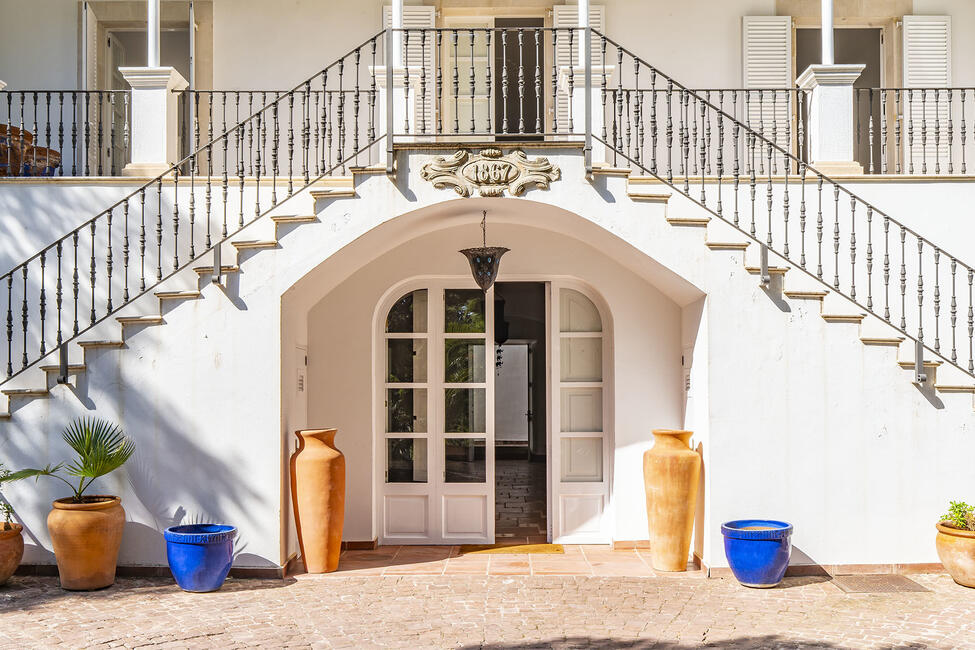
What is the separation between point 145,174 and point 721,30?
555 centimetres

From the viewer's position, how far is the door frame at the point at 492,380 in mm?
7824

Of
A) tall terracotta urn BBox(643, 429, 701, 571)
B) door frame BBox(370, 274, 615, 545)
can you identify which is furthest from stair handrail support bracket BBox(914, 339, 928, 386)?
door frame BBox(370, 274, 615, 545)

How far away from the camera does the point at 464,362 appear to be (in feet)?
26.3

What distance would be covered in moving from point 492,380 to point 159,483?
2792 mm

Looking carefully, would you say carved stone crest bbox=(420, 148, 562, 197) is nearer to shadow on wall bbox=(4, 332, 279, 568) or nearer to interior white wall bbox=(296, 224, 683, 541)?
interior white wall bbox=(296, 224, 683, 541)

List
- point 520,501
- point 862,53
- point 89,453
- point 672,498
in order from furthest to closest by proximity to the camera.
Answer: point 520,501, point 862,53, point 672,498, point 89,453

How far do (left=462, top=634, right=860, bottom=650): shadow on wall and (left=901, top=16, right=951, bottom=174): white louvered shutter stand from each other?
5730mm

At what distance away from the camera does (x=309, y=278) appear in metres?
6.68

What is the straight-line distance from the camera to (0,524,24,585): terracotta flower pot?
19.9 feet

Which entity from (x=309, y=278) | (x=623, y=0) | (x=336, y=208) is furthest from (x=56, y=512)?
(x=623, y=0)

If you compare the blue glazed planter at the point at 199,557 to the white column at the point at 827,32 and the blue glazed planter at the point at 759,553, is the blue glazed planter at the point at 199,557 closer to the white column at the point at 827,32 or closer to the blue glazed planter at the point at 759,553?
the blue glazed planter at the point at 759,553

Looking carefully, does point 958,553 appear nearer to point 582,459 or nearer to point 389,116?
point 582,459

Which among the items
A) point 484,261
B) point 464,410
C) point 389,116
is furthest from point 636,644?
point 389,116

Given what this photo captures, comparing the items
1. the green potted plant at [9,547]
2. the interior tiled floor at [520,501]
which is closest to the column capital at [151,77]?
the green potted plant at [9,547]
